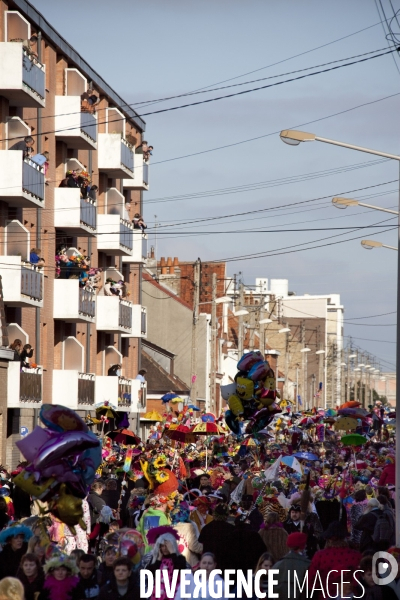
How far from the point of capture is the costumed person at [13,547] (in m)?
12.5

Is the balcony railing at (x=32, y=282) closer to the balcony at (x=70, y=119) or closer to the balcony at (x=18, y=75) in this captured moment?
the balcony at (x=18, y=75)

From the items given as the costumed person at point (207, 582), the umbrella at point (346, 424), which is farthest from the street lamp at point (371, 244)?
the costumed person at point (207, 582)

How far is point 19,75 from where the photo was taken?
34531 mm

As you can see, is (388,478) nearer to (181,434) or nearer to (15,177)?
(181,434)

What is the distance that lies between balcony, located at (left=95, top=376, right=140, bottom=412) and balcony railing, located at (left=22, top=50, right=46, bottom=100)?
43.0 ft

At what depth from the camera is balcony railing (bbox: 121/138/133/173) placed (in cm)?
4884

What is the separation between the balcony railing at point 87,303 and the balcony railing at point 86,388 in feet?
6.58

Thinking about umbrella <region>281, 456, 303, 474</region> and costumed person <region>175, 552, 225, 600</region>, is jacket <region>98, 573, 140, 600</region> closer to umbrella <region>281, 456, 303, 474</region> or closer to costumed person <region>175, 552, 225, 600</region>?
costumed person <region>175, 552, 225, 600</region>

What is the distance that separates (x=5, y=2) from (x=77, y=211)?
8645mm

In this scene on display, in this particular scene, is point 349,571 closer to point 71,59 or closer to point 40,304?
point 40,304

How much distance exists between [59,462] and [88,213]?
103 ft

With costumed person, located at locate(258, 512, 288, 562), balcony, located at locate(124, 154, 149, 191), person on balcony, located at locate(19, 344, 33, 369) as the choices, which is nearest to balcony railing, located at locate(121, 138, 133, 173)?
balcony, located at locate(124, 154, 149, 191)

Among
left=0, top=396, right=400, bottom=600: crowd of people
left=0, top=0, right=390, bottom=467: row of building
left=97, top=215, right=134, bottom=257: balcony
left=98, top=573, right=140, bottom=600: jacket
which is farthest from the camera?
left=97, top=215, right=134, bottom=257: balcony

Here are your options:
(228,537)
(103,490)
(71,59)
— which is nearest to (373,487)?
(103,490)
